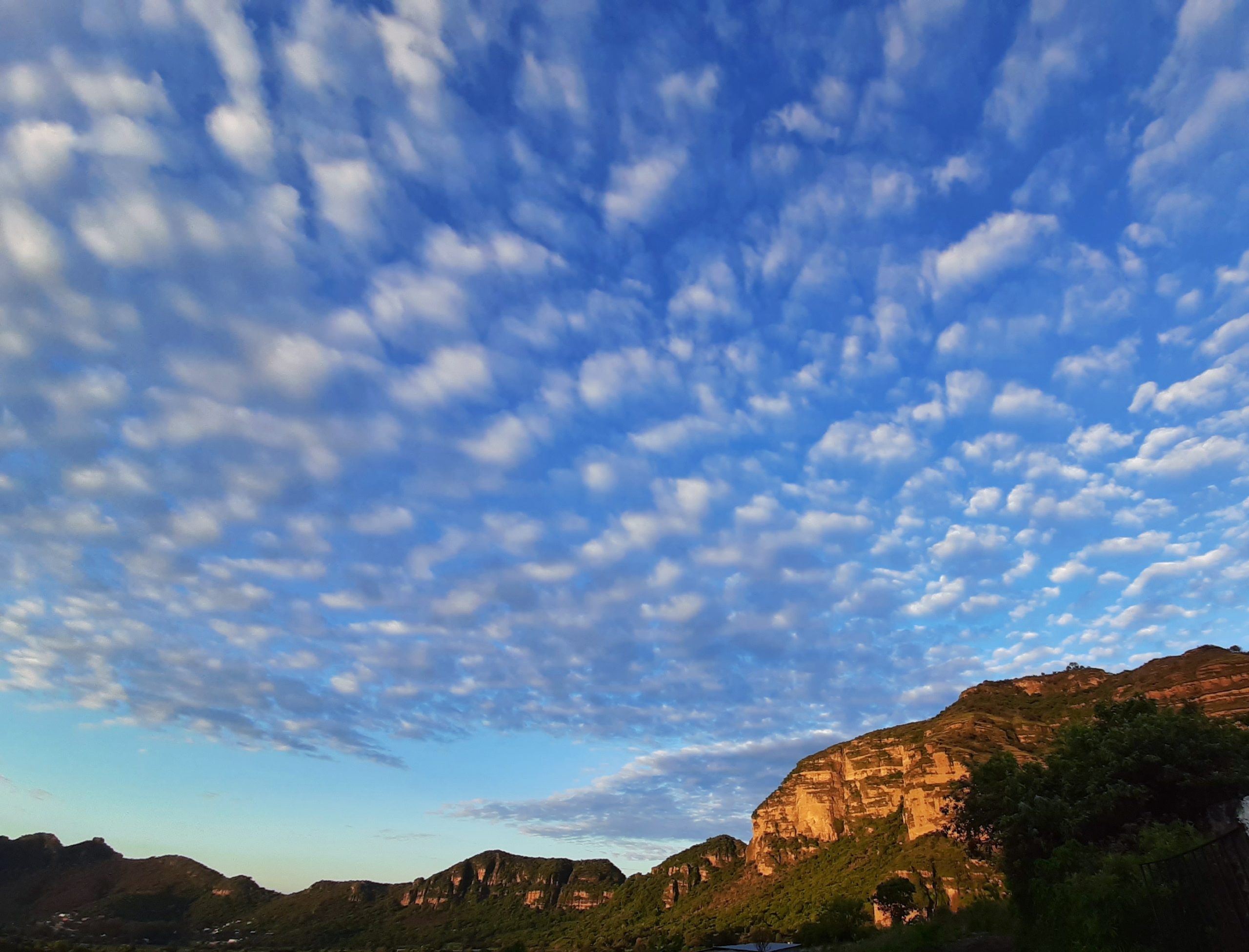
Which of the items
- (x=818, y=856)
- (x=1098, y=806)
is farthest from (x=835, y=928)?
(x=818, y=856)

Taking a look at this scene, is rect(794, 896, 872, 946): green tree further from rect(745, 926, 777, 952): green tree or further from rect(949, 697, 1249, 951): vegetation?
rect(949, 697, 1249, 951): vegetation

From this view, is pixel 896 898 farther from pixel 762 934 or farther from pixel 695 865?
A: pixel 695 865

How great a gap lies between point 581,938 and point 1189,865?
160765 millimetres

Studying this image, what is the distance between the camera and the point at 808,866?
13400 centimetres

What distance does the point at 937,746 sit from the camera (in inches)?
4781

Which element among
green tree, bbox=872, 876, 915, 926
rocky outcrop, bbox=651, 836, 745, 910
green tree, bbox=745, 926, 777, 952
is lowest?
green tree, bbox=745, 926, 777, 952

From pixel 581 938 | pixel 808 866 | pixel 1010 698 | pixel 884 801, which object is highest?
pixel 1010 698

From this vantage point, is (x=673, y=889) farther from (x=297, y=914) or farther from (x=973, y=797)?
(x=973, y=797)

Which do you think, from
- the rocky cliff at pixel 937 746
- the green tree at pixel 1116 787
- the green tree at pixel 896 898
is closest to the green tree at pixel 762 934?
the green tree at pixel 896 898

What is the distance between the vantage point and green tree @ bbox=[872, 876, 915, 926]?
73.2m

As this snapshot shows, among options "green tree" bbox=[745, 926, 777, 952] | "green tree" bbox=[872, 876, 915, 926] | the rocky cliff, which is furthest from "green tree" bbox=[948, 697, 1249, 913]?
the rocky cliff

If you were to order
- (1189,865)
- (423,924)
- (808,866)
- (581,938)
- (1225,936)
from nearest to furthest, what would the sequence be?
(1225,936), (1189,865), (808,866), (581,938), (423,924)

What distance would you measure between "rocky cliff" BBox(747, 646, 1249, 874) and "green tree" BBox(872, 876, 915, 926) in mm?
22278

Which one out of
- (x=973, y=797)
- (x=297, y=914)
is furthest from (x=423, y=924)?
(x=973, y=797)
